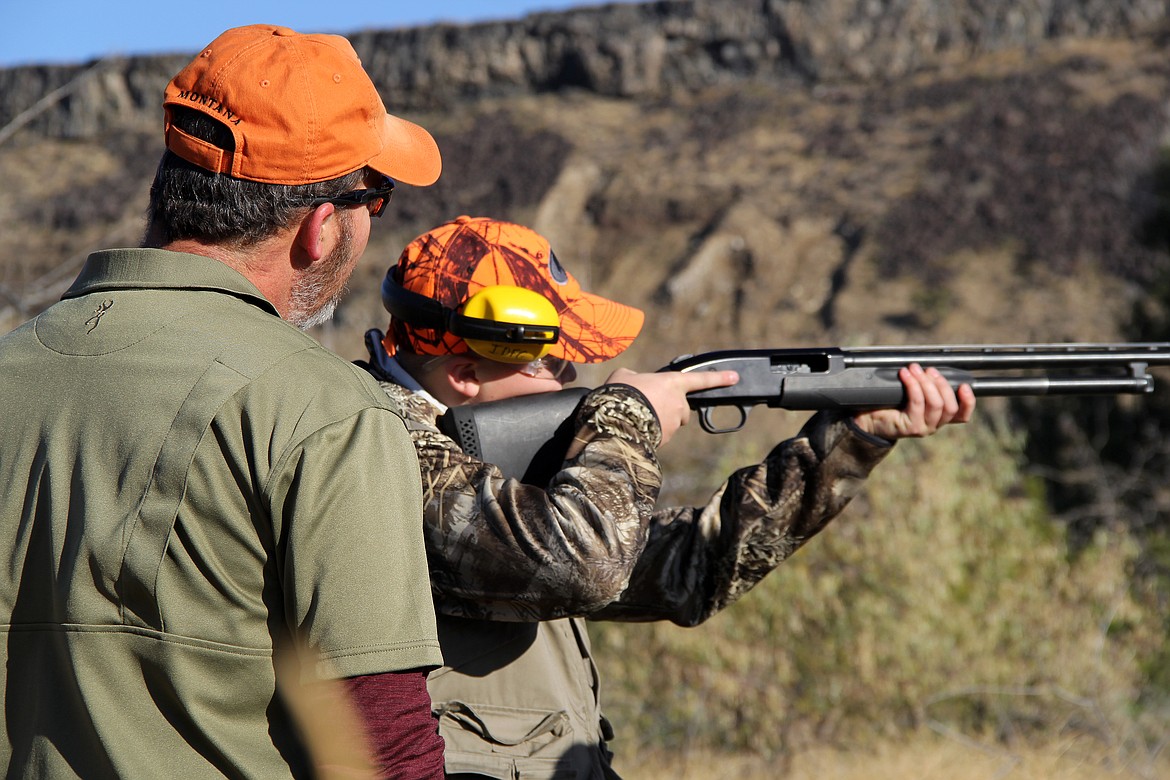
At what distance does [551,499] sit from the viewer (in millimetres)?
2016

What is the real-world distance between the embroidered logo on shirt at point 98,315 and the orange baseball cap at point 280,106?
244 millimetres

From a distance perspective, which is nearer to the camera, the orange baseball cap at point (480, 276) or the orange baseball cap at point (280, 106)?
the orange baseball cap at point (280, 106)

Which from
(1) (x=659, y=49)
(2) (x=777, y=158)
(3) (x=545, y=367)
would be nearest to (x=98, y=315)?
(3) (x=545, y=367)

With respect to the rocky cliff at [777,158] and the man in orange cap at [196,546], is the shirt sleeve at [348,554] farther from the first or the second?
the rocky cliff at [777,158]

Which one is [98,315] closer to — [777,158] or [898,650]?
[898,650]

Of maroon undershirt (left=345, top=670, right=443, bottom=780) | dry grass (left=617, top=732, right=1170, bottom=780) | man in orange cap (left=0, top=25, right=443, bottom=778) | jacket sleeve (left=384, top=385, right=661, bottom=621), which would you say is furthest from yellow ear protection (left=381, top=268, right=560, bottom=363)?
dry grass (left=617, top=732, right=1170, bottom=780)

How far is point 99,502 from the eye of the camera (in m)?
1.42

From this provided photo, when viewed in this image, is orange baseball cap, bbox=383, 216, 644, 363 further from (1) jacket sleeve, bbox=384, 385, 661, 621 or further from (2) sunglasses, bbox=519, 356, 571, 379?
(1) jacket sleeve, bbox=384, 385, 661, 621

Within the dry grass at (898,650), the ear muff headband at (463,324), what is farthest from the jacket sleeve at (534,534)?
the dry grass at (898,650)

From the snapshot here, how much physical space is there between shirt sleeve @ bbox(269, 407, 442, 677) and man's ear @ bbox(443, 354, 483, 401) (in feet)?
3.38

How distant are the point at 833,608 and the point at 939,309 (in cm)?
1420

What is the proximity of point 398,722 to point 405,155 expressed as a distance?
36.3 inches

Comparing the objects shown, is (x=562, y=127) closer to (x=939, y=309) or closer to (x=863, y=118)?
(x=863, y=118)

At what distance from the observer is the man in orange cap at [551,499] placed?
2012 millimetres
